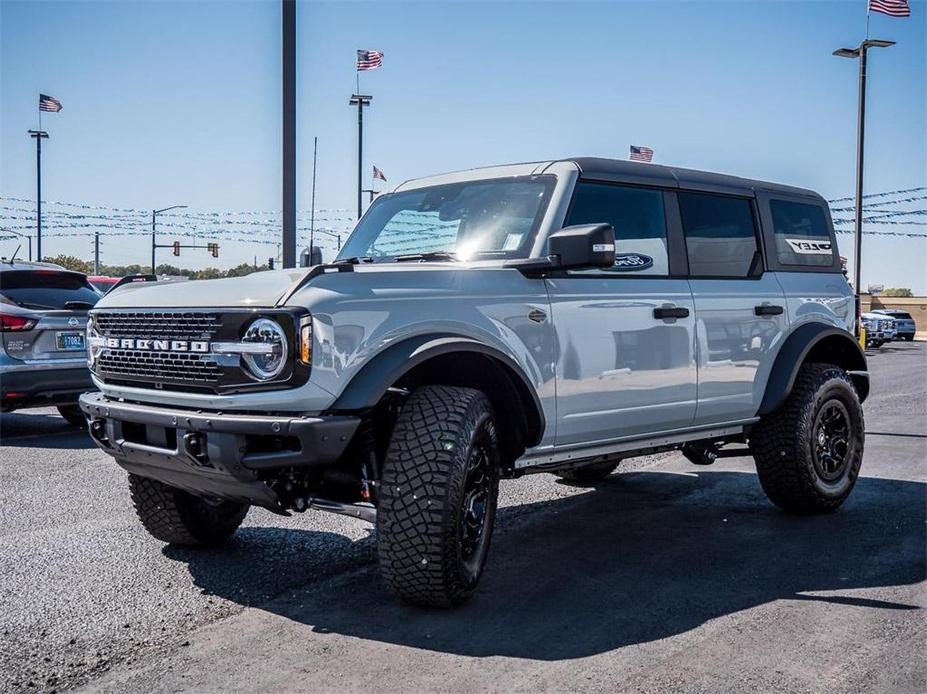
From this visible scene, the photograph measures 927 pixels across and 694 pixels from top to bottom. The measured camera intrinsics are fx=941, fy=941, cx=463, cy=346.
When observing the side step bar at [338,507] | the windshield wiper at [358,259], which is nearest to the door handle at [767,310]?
the windshield wiper at [358,259]

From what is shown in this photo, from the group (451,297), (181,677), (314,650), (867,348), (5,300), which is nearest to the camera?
(181,677)

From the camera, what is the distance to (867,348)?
3019cm

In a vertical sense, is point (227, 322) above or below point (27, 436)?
above

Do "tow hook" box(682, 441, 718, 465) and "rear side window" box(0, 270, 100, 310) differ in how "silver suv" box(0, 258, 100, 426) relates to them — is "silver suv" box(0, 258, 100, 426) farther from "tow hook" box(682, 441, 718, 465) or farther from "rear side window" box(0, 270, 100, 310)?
"tow hook" box(682, 441, 718, 465)

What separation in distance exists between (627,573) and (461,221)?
6.71ft

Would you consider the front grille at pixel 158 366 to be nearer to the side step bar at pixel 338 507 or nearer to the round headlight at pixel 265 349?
the round headlight at pixel 265 349

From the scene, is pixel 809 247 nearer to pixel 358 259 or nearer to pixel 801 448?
pixel 801 448

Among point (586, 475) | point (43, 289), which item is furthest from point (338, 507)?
point (43, 289)

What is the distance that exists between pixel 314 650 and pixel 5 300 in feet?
21.2

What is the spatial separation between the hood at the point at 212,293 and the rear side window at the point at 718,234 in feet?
8.18

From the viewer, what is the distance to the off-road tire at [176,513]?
16.0 feet

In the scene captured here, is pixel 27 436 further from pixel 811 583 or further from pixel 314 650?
pixel 811 583

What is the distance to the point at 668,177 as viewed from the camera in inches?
219

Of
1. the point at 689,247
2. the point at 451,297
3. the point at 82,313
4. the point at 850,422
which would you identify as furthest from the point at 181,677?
the point at 82,313
